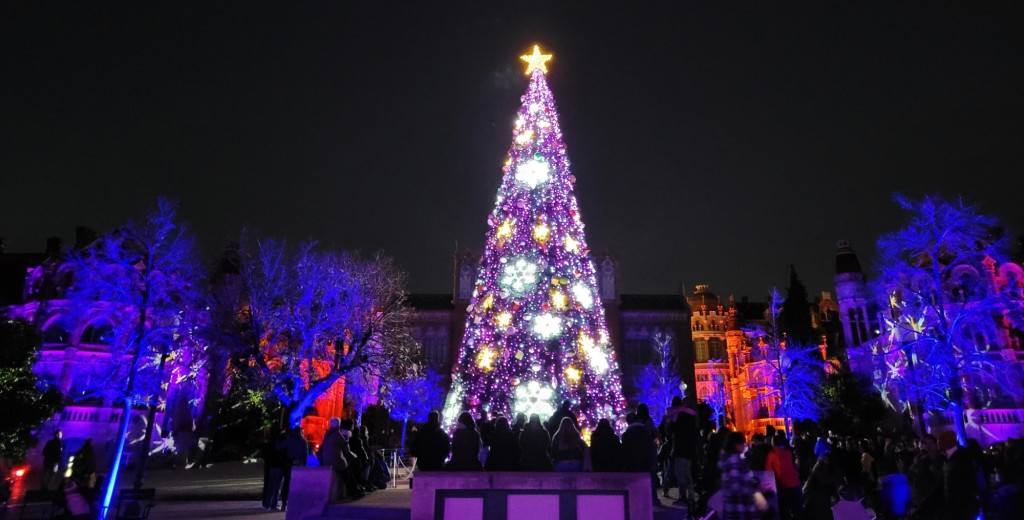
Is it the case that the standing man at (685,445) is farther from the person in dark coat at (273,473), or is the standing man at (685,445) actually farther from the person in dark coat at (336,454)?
the person in dark coat at (273,473)

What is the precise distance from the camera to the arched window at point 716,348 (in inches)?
2447

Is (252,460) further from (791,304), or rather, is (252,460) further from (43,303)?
(791,304)

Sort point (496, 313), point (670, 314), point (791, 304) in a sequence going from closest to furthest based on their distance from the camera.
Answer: point (496, 313) < point (670, 314) < point (791, 304)

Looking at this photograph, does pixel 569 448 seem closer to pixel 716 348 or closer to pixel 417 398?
pixel 417 398

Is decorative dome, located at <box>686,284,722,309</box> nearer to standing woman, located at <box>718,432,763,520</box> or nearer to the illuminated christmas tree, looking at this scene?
the illuminated christmas tree

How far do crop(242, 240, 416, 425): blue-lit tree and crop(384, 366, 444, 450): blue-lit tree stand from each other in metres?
8.50

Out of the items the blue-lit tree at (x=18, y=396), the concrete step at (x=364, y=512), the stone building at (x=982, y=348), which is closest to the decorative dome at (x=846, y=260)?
the stone building at (x=982, y=348)

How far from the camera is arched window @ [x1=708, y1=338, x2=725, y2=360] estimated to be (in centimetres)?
6216

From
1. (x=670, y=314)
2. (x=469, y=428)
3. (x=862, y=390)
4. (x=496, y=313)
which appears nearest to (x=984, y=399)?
(x=862, y=390)

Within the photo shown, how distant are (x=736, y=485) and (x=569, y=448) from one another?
3852 millimetres

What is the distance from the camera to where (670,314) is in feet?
180

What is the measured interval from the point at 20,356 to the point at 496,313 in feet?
50.3

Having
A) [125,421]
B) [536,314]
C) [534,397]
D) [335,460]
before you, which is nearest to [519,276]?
[536,314]

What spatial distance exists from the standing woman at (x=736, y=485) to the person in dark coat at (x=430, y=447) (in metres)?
5.02
